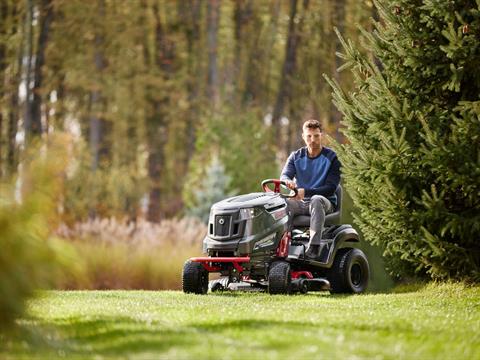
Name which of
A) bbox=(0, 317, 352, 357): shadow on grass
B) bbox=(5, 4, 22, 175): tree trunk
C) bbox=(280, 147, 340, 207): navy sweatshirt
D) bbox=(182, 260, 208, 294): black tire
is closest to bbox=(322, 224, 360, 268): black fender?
bbox=(280, 147, 340, 207): navy sweatshirt

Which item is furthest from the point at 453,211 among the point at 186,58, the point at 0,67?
the point at 186,58

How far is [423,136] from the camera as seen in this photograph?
988 cm

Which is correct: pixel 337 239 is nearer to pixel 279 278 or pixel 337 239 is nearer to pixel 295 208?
Answer: pixel 295 208

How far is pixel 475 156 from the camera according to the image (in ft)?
32.4

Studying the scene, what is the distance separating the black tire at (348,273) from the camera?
1139 cm

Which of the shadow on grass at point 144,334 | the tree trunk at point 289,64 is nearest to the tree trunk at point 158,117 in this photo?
the tree trunk at point 289,64

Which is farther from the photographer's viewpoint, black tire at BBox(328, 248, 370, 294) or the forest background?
the forest background

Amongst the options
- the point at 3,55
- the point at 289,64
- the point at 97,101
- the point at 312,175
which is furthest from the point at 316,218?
the point at 97,101

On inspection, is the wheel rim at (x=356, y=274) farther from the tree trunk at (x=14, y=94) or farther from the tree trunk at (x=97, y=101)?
the tree trunk at (x=97, y=101)

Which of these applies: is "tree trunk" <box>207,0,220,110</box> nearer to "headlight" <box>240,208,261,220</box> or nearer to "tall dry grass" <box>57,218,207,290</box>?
"tall dry grass" <box>57,218,207,290</box>

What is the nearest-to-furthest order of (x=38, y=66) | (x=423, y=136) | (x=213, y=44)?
(x=423, y=136), (x=38, y=66), (x=213, y=44)

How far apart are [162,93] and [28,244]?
1060 inches

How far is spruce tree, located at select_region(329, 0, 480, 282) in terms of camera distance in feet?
32.4

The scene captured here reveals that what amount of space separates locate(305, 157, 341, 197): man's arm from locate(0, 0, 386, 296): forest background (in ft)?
20.9
